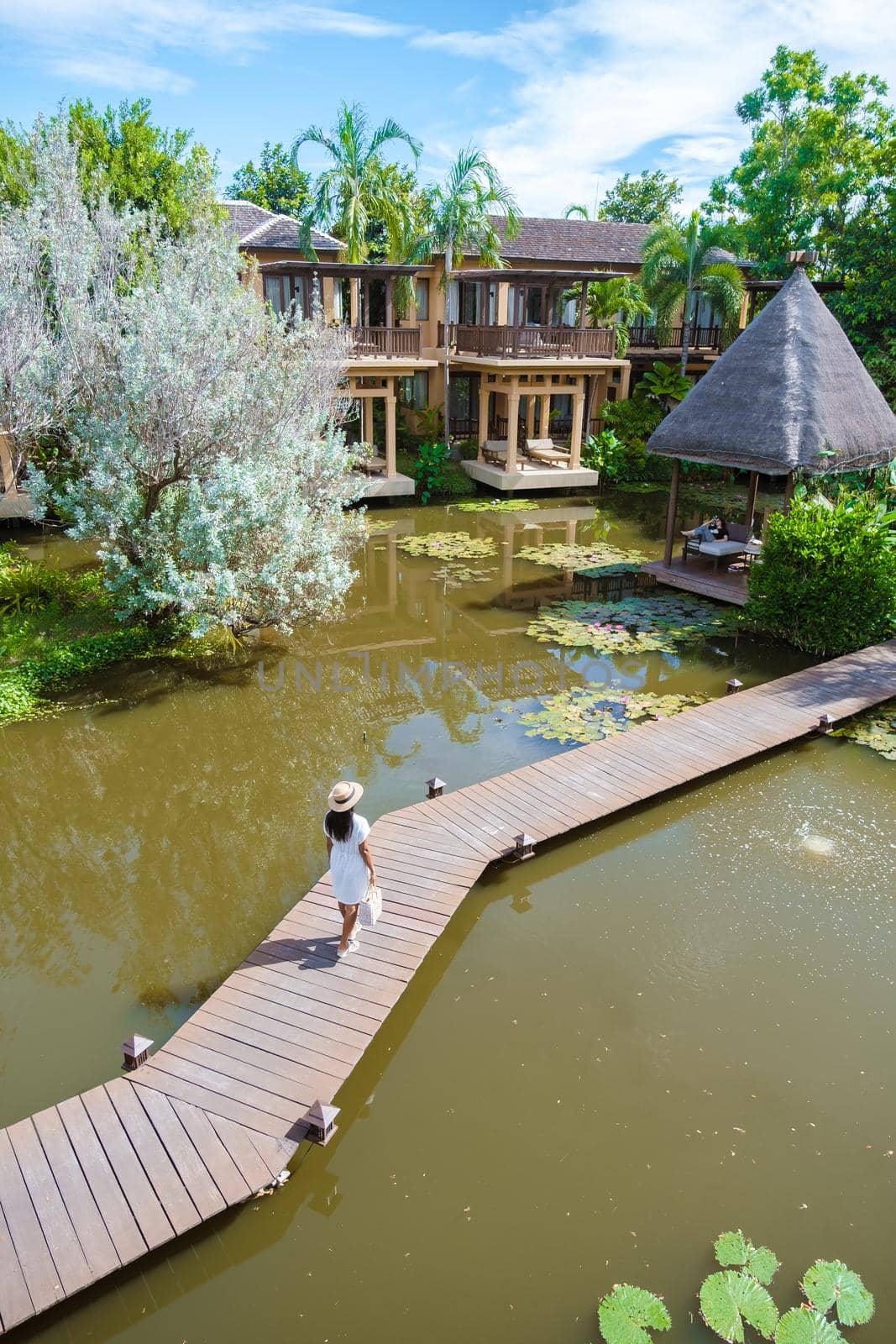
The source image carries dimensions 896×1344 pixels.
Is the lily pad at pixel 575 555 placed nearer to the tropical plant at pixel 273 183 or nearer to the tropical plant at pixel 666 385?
the tropical plant at pixel 666 385

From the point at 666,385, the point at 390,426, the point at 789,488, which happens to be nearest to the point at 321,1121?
the point at 789,488

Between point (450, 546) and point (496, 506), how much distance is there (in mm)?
4098

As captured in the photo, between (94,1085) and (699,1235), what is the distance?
12.6 feet

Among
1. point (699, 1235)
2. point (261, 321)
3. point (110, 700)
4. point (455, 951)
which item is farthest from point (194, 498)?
point (699, 1235)

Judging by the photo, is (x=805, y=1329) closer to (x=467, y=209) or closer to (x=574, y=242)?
(x=467, y=209)

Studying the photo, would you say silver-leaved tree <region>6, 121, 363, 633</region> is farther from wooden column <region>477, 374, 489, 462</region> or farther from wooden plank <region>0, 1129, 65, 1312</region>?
wooden column <region>477, 374, 489, 462</region>

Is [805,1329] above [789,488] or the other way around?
the other way around

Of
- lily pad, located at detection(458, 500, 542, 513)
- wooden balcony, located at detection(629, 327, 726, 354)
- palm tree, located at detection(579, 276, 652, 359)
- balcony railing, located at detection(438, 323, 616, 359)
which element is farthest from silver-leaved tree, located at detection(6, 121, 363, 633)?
wooden balcony, located at detection(629, 327, 726, 354)

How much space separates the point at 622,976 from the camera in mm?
6480

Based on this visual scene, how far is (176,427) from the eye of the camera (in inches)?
417

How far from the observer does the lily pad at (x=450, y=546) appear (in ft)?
57.9

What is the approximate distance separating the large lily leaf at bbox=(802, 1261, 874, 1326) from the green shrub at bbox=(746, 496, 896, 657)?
966 cm

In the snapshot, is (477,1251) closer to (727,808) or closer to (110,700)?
(727,808)

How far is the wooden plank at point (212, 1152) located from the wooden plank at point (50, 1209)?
0.64 m
